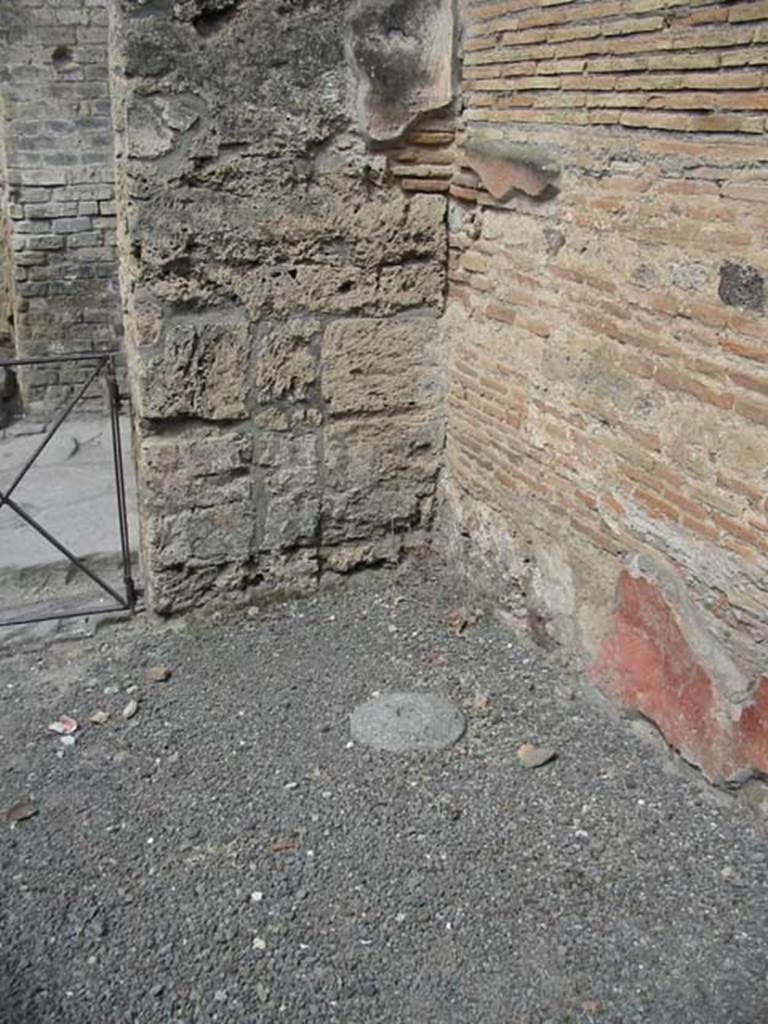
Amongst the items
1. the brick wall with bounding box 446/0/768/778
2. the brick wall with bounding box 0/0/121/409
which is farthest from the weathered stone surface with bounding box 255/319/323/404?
the brick wall with bounding box 0/0/121/409

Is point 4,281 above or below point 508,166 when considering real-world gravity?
below

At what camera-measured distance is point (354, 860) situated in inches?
115

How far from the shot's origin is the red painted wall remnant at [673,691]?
2891 millimetres

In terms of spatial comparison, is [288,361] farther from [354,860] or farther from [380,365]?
[354,860]

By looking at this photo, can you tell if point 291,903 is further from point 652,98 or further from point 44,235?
point 44,235

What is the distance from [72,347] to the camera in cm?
736

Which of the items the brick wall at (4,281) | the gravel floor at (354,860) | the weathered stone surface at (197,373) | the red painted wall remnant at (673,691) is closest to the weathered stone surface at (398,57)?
→ the weathered stone surface at (197,373)

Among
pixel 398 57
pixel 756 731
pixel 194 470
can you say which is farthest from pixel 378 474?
pixel 756 731

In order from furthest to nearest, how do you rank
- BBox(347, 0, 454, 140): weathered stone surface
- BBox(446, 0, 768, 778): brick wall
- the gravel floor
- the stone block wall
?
BBox(347, 0, 454, 140): weathered stone surface → the stone block wall → BBox(446, 0, 768, 778): brick wall → the gravel floor

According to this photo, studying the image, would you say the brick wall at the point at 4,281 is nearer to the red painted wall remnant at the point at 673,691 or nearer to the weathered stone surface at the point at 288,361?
the weathered stone surface at the point at 288,361

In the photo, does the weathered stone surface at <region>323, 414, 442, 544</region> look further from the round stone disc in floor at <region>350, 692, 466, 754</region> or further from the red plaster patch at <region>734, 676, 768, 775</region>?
the red plaster patch at <region>734, 676, 768, 775</region>

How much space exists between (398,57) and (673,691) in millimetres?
2493

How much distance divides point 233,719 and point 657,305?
2004 mm

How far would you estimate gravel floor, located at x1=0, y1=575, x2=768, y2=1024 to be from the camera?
2.50 metres
